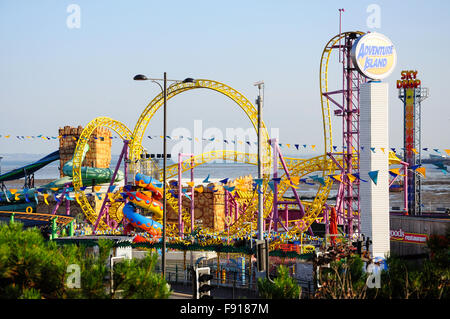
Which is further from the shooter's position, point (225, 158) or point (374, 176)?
point (225, 158)

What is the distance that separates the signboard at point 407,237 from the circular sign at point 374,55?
844cm

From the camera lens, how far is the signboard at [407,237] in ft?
97.8

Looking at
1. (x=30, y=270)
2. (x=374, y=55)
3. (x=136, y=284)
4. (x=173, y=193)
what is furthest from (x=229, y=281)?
(x=173, y=193)

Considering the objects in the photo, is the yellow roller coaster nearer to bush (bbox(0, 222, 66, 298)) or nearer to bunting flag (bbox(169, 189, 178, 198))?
bunting flag (bbox(169, 189, 178, 198))

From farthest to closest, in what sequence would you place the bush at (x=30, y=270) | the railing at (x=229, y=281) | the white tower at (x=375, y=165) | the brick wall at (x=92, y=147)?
the brick wall at (x=92, y=147)
the railing at (x=229, y=281)
the white tower at (x=375, y=165)
the bush at (x=30, y=270)

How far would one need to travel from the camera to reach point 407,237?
3088 cm

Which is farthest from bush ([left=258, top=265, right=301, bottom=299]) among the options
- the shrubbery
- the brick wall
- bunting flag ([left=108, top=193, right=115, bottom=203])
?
the brick wall

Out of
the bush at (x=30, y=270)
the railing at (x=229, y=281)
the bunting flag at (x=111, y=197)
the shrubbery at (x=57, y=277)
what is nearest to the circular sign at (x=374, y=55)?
the railing at (x=229, y=281)

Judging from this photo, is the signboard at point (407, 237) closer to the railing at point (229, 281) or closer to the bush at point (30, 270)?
the railing at point (229, 281)

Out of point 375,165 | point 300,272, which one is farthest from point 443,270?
point 300,272

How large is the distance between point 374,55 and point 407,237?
31.5ft

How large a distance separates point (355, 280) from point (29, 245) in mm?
7539

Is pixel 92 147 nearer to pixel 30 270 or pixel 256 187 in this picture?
pixel 256 187
